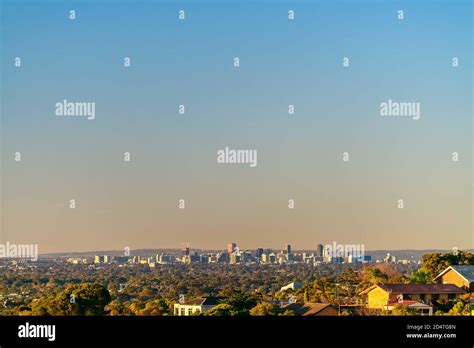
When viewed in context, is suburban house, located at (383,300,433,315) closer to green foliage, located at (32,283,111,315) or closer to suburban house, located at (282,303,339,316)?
suburban house, located at (282,303,339,316)

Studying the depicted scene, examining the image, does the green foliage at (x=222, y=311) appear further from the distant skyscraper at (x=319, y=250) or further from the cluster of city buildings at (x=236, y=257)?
the distant skyscraper at (x=319, y=250)

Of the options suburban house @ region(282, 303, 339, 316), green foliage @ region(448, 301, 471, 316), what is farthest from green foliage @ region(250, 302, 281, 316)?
green foliage @ region(448, 301, 471, 316)

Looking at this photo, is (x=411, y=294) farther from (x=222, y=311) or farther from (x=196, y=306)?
(x=196, y=306)

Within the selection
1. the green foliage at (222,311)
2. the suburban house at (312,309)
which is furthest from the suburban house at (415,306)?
the green foliage at (222,311)

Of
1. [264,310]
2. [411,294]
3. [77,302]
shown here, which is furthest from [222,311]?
[411,294]
